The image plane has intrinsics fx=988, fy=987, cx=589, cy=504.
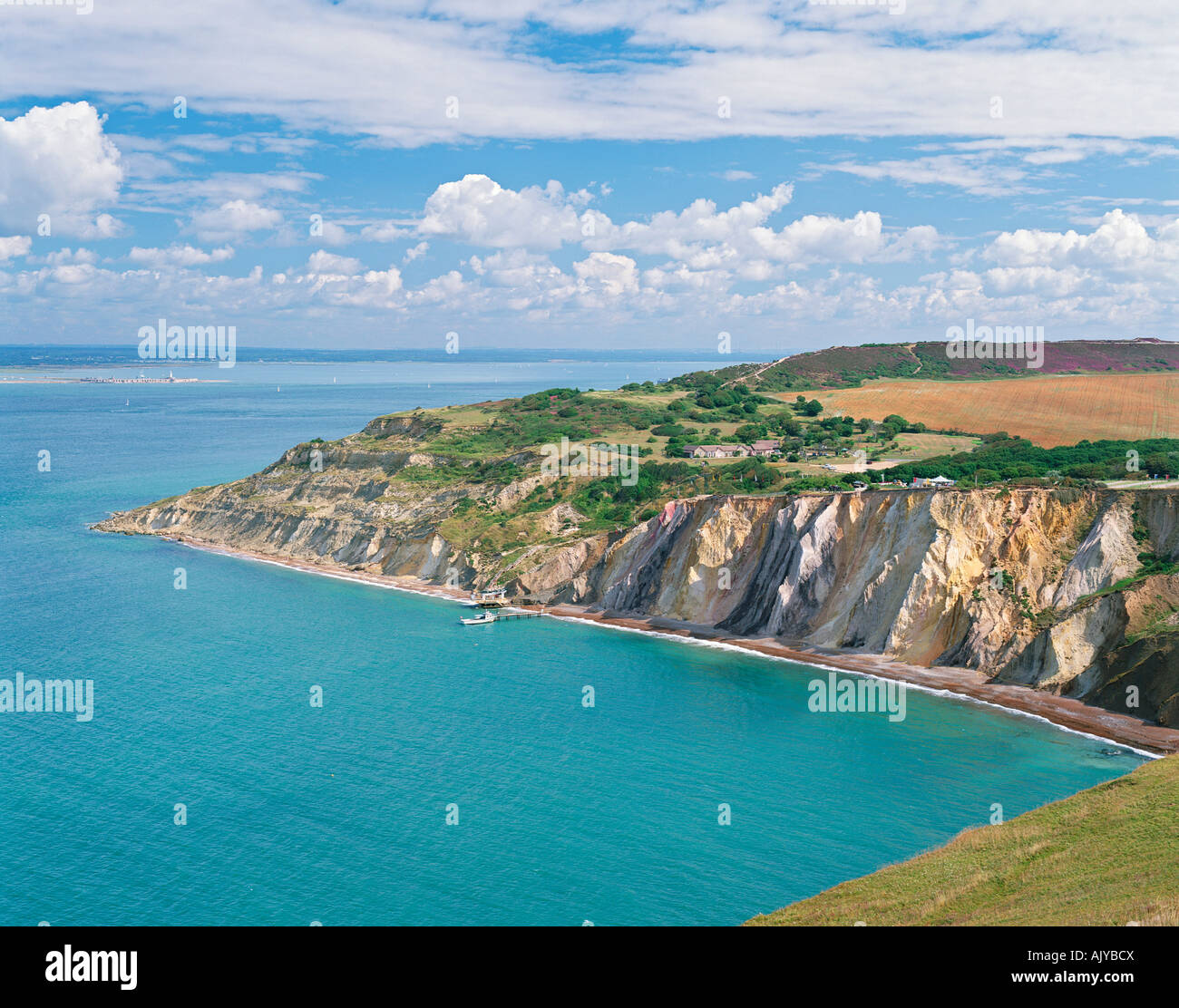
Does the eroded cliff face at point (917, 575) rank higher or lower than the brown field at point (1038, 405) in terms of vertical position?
lower

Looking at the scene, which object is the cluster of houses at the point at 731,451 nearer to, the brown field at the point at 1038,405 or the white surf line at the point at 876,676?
the brown field at the point at 1038,405

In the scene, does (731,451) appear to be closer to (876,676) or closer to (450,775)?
(876,676)

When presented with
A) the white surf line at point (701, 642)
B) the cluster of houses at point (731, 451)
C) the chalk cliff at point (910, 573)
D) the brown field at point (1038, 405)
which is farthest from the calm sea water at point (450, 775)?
the brown field at point (1038, 405)

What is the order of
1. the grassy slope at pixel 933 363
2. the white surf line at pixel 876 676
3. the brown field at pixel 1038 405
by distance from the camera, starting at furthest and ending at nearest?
the grassy slope at pixel 933 363, the brown field at pixel 1038 405, the white surf line at pixel 876 676

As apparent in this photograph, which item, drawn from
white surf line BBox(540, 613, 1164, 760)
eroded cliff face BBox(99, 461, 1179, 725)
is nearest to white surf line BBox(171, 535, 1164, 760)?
white surf line BBox(540, 613, 1164, 760)

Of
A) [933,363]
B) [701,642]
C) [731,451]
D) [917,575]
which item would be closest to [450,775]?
[701,642]
